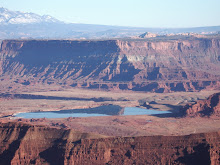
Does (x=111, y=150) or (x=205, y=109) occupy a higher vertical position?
(x=111, y=150)

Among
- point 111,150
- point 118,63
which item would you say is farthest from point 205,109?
point 118,63

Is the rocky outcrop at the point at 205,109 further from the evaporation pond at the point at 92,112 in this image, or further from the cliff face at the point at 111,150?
the cliff face at the point at 111,150

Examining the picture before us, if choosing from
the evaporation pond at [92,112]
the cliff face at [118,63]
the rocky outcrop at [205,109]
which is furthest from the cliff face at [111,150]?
the cliff face at [118,63]

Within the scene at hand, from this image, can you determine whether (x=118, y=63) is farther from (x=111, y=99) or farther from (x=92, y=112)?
(x=92, y=112)

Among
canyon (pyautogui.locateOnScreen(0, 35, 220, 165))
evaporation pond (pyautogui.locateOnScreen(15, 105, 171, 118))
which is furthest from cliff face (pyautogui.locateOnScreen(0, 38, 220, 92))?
evaporation pond (pyautogui.locateOnScreen(15, 105, 171, 118))

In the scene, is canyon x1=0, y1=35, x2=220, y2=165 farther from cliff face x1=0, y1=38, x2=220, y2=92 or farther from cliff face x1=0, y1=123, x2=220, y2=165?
cliff face x1=0, y1=38, x2=220, y2=92

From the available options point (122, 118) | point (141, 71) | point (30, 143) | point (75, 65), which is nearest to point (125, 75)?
point (141, 71)
